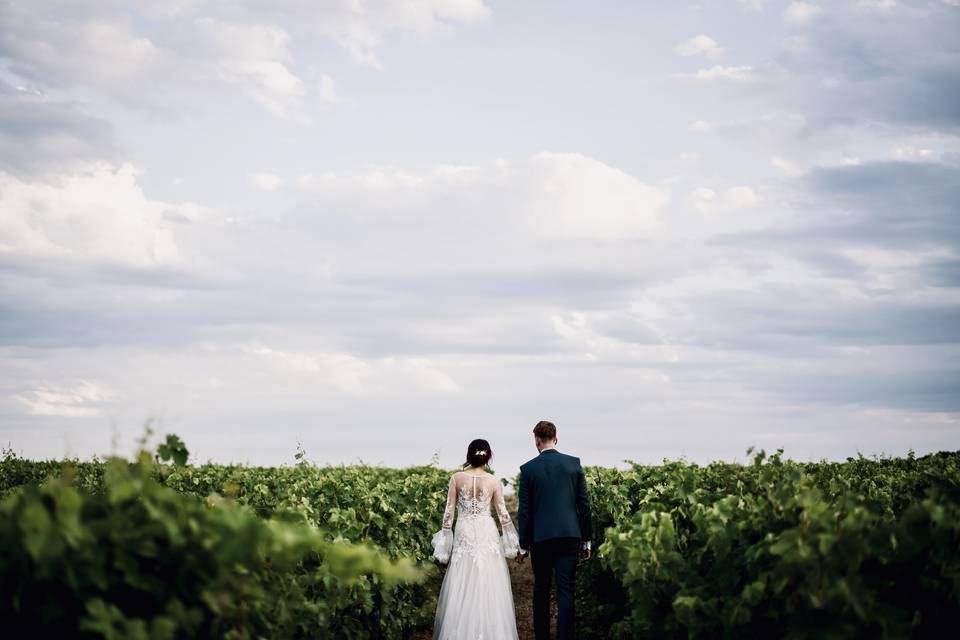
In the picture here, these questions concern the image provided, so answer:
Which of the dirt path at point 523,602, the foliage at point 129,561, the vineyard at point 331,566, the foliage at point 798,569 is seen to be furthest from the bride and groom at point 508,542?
the foliage at point 129,561

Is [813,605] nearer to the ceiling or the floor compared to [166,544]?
nearer to the floor

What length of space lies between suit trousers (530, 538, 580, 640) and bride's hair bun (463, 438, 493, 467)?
136 centimetres

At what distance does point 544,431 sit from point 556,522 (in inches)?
46.6

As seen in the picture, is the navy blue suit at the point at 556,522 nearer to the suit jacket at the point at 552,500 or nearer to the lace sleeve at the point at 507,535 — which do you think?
the suit jacket at the point at 552,500

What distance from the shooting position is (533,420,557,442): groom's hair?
1064 cm

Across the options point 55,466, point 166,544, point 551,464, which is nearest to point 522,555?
point 551,464

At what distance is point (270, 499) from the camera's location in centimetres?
1057

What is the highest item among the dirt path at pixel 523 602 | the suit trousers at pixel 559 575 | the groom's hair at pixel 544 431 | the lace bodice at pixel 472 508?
the groom's hair at pixel 544 431

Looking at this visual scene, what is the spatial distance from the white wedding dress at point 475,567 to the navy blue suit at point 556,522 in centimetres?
55

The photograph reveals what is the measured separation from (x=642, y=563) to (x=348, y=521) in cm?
444

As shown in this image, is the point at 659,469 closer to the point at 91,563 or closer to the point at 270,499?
the point at 270,499

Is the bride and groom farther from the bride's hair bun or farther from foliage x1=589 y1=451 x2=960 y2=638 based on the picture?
foliage x1=589 y1=451 x2=960 y2=638

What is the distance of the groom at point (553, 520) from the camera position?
33.8ft

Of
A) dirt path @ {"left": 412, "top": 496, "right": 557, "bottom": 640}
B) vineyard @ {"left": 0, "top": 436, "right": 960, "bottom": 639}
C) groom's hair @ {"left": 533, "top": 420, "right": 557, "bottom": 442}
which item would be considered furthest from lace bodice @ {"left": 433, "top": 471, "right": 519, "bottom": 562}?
vineyard @ {"left": 0, "top": 436, "right": 960, "bottom": 639}
